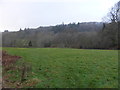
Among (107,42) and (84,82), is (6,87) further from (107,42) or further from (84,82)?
(107,42)

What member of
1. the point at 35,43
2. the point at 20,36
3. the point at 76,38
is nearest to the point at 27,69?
the point at 76,38

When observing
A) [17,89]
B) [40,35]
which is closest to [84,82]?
[17,89]

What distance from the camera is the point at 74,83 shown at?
5457 mm

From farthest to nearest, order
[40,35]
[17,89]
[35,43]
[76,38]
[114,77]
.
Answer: [40,35] < [35,43] < [76,38] < [114,77] < [17,89]

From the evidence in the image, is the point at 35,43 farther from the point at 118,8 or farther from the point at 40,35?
the point at 118,8

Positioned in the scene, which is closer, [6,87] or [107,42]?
[6,87]

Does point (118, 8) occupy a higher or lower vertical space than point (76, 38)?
higher

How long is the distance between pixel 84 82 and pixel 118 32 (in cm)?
2786

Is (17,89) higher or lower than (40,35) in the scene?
lower

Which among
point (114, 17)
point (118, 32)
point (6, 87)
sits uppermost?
point (114, 17)

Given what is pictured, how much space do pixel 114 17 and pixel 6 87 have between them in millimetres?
31480

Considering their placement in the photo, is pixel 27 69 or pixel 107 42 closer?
pixel 27 69

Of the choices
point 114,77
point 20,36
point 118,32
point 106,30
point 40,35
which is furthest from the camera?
point 20,36

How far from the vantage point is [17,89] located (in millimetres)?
5305
